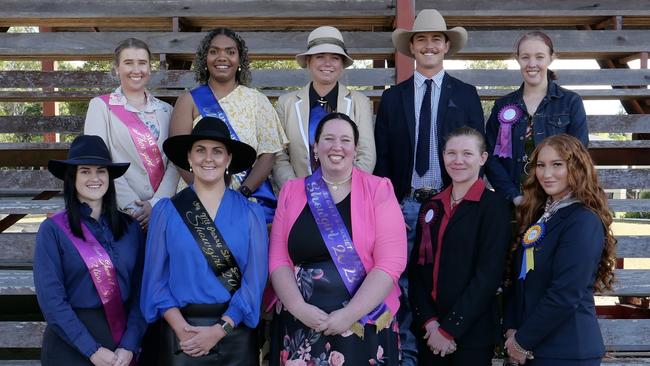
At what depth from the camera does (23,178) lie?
4992mm

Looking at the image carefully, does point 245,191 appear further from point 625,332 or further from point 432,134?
point 625,332

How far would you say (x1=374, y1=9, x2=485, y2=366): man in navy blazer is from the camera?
129 inches

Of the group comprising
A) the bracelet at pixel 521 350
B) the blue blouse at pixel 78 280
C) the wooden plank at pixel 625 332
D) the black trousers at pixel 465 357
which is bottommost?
the wooden plank at pixel 625 332

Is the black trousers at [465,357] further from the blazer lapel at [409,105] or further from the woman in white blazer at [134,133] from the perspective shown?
the woman in white blazer at [134,133]

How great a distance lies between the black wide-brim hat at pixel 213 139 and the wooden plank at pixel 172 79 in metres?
2.41

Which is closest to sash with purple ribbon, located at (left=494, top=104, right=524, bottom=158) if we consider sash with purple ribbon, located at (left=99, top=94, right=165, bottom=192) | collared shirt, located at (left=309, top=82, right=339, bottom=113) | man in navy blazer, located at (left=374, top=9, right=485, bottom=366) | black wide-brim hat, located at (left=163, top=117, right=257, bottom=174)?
man in navy blazer, located at (left=374, top=9, right=485, bottom=366)

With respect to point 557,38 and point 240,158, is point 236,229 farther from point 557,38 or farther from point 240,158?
point 557,38

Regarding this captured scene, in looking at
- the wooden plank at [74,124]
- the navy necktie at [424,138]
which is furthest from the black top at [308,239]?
the wooden plank at [74,124]

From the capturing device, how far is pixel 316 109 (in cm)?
337

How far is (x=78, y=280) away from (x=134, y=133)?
80 cm

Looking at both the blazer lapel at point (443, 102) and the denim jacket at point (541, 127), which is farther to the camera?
the blazer lapel at point (443, 102)

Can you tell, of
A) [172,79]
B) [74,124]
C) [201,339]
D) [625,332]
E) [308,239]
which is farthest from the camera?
[74,124]

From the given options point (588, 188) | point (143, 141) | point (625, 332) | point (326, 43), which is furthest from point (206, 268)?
point (625, 332)

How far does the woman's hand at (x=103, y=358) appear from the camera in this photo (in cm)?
253
